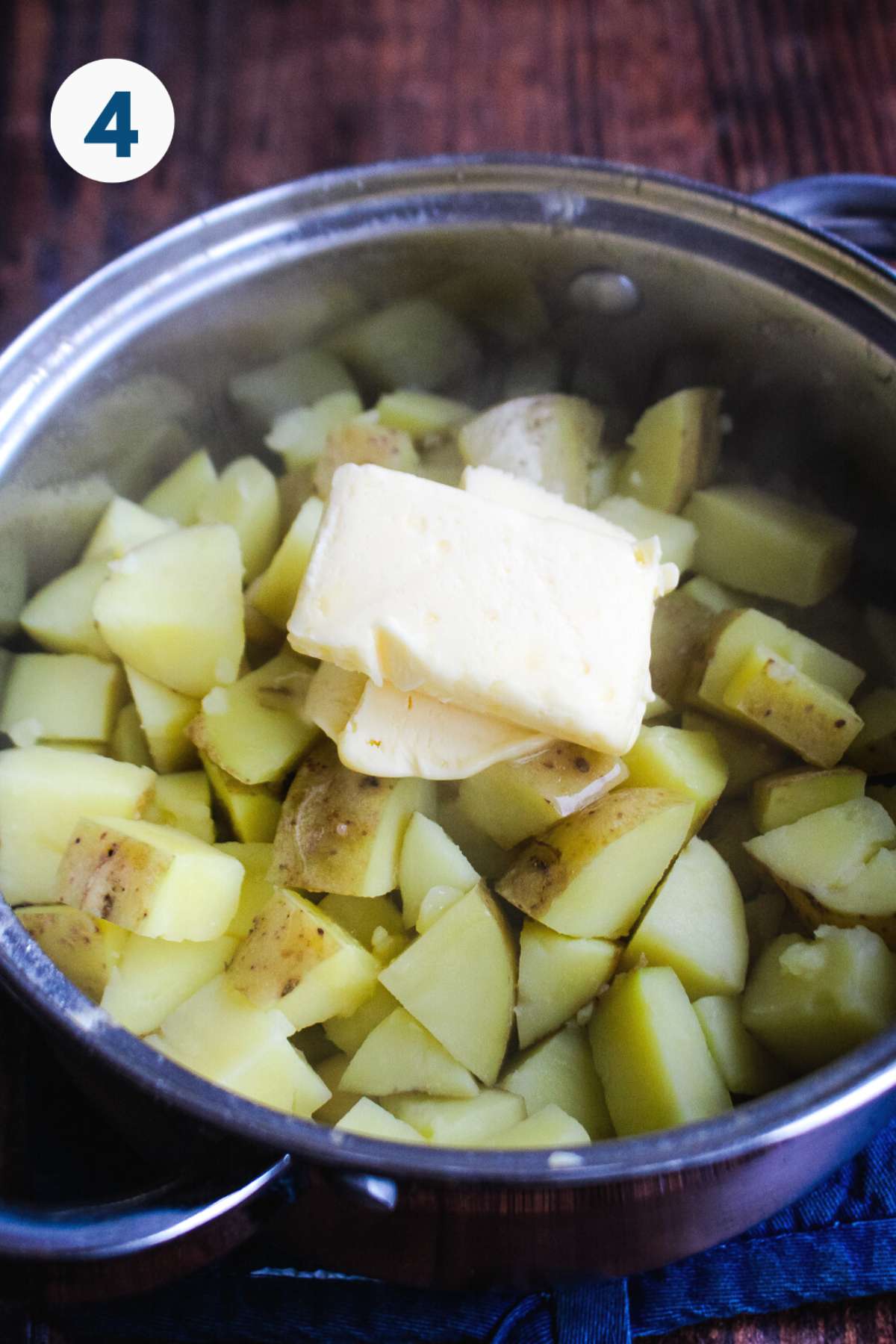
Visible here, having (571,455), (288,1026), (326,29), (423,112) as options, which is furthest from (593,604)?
(326,29)

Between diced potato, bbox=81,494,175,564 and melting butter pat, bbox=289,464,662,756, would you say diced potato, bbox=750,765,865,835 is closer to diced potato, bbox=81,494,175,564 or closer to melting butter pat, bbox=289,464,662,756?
melting butter pat, bbox=289,464,662,756

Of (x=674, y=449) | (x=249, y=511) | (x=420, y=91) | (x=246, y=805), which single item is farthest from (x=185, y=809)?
(x=420, y=91)

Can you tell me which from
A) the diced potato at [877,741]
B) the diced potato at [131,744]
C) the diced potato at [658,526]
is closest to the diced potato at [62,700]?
Answer: the diced potato at [131,744]

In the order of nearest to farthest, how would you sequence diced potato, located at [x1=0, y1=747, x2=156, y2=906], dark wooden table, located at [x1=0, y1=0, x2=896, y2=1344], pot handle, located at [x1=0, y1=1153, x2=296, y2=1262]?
pot handle, located at [x1=0, y1=1153, x2=296, y2=1262]
diced potato, located at [x1=0, y1=747, x2=156, y2=906]
dark wooden table, located at [x1=0, y1=0, x2=896, y2=1344]

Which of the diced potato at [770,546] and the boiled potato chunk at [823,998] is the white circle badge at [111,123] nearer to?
the diced potato at [770,546]

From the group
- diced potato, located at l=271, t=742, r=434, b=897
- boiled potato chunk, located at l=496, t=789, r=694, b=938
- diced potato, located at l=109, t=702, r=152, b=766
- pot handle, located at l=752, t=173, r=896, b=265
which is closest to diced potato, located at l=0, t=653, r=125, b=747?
diced potato, located at l=109, t=702, r=152, b=766
